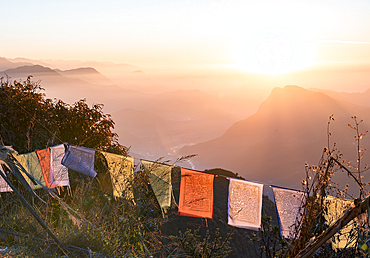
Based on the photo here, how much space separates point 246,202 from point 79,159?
141 inches

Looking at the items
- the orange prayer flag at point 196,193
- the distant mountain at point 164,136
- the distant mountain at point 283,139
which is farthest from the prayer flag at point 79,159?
the distant mountain at point 164,136

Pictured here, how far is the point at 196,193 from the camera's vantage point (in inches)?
200

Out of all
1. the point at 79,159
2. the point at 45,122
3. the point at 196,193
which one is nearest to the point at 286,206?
the point at 196,193

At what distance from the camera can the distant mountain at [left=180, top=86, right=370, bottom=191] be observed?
9481 cm

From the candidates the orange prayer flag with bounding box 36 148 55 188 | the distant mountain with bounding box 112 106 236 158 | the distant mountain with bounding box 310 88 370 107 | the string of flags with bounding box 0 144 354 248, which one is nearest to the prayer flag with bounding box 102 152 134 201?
the string of flags with bounding box 0 144 354 248

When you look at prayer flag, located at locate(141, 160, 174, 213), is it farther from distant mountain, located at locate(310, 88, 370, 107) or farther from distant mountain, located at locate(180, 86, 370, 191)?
distant mountain, located at locate(310, 88, 370, 107)

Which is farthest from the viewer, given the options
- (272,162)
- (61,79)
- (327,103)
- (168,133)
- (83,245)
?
(168,133)

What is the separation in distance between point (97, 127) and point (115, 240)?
15.7ft

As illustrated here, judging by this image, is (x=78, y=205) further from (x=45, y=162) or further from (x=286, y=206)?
(x=286, y=206)

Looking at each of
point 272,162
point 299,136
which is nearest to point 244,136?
point 299,136

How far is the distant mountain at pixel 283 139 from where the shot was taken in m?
94.8

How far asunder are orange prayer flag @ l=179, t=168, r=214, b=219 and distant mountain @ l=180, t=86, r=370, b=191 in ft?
256

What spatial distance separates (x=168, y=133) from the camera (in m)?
184

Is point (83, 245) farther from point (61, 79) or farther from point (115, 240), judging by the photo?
point (61, 79)
